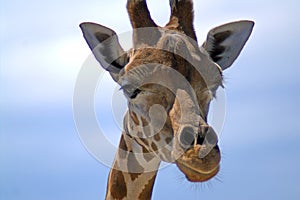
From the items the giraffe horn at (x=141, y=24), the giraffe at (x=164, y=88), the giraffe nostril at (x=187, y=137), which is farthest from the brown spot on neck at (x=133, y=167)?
the giraffe nostril at (x=187, y=137)

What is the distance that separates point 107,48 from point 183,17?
3.00 feet

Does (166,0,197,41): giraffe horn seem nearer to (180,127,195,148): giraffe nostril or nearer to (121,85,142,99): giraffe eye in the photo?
(121,85,142,99): giraffe eye

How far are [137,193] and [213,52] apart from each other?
1.80 m

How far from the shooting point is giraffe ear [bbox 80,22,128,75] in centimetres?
723

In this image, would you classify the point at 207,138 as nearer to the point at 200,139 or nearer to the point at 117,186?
the point at 200,139

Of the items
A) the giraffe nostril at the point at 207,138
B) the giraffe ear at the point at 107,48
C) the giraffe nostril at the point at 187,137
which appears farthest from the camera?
the giraffe ear at the point at 107,48

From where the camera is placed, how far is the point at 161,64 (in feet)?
21.0

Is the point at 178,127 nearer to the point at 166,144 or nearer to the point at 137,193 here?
the point at 166,144

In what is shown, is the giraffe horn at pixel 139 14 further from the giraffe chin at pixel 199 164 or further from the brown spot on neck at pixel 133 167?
the giraffe chin at pixel 199 164

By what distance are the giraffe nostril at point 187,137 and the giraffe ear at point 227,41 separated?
1.87 metres

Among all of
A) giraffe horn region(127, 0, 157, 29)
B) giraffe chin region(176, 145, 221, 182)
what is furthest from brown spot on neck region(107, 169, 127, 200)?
giraffe chin region(176, 145, 221, 182)

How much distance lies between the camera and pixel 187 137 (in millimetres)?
5578

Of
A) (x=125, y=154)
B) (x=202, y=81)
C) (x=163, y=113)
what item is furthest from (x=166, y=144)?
(x=125, y=154)

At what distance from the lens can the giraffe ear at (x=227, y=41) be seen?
23.8ft
